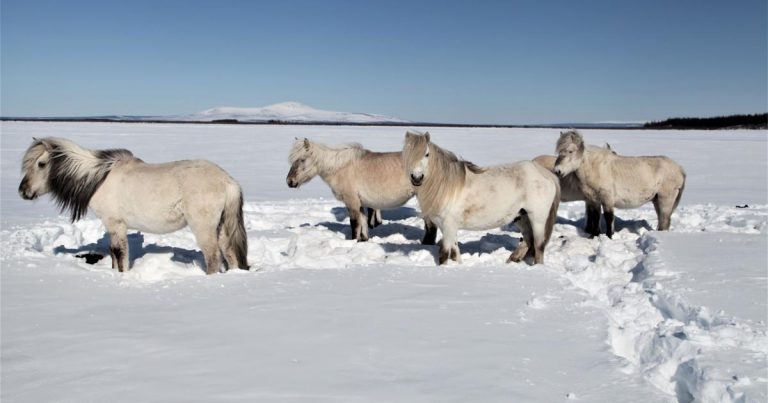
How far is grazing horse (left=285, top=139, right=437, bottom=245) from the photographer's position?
771 cm

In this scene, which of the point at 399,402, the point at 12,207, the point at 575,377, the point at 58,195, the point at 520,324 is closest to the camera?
the point at 399,402

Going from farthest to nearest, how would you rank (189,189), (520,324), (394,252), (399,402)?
(394,252)
(189,189)
(520,324)
(399,402)

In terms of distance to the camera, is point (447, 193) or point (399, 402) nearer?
point (399, 402)

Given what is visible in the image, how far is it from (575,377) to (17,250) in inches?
229

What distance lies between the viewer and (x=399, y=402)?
241cm

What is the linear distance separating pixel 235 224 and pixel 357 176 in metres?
2.58

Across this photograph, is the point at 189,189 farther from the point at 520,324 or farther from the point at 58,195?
the point at 520,324

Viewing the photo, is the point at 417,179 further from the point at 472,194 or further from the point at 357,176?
the point at 357,176

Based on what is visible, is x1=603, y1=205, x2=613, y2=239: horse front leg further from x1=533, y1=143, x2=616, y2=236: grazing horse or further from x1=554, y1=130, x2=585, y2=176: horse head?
x1=554, y1=130, x2=585, y2=176: horse head

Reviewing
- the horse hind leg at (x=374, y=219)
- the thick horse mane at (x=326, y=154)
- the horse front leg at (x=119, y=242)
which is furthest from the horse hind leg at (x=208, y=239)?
the horse hind leg at (x=374, y=219)

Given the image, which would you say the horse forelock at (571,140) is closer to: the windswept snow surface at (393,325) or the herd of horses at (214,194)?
the windswept snow surface at (393,325)

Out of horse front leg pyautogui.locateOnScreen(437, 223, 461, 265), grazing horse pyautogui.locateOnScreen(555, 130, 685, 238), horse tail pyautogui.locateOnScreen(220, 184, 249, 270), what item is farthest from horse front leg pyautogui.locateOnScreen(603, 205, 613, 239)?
horse tail pyautogui.locateOnScreen(220, 184, 249, 270)

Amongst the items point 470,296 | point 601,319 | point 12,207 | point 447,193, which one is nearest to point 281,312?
point 470,296

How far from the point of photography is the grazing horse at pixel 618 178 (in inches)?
304
